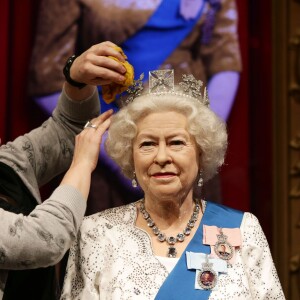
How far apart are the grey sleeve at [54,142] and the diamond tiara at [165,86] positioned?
0.18m

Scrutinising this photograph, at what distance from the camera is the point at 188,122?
189 cm

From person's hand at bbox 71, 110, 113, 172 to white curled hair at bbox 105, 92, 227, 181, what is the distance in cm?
5

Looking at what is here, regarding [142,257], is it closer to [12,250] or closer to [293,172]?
[12,250]

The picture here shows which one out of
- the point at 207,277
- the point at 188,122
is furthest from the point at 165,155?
the point at 207,277

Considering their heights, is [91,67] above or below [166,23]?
below

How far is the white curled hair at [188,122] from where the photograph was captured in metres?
1.90

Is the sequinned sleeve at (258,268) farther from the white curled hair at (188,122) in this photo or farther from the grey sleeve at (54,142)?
the grey sleeve at (54,142)

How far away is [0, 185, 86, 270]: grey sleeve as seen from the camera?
1598mm

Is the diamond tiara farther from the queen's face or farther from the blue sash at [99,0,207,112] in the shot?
the blue sash at [99,0,207,112]

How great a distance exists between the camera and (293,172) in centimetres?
288

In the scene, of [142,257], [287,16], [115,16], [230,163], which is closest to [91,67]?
[142,257]

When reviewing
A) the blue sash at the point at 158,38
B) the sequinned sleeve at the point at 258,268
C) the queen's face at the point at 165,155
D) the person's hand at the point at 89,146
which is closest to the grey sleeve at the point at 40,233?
the person's hand at the point at 89,146

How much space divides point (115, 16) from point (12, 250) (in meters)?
1.29

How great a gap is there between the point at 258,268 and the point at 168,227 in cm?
27
